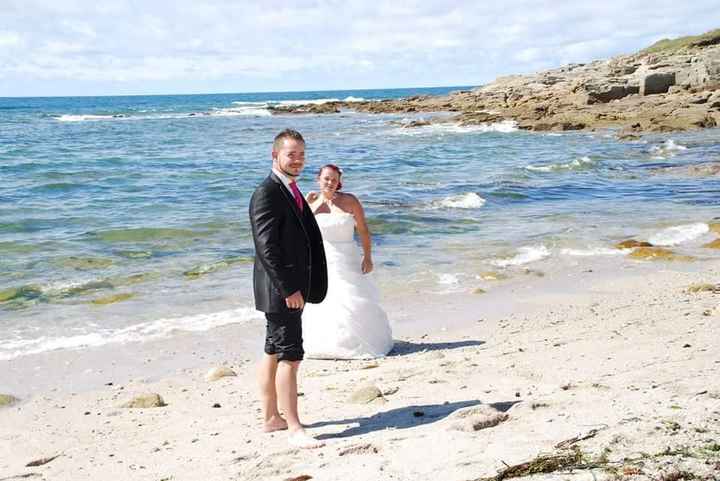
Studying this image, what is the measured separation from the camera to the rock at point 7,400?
20.3 feet

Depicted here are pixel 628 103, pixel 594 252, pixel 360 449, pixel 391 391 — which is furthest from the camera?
pixel 628 103

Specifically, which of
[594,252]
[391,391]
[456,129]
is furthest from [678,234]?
[456,129]

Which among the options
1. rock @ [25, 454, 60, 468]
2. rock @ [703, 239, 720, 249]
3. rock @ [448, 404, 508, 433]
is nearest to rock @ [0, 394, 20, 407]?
rock @ [25, 454, 60, 468]

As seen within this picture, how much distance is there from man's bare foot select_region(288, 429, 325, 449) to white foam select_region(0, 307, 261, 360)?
378 cm

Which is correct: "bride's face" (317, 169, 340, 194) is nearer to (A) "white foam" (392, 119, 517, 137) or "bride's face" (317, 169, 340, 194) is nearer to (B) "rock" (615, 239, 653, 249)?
(B) "rock" (615, 239, 653, 249)

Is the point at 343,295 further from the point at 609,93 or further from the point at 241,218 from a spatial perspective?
the point at 609,93

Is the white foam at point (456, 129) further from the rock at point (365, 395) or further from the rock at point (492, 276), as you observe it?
the rock at point (365, 395)

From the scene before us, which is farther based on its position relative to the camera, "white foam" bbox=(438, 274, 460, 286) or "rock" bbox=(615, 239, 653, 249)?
"rock" bbox=(615, 239, 653, 249)

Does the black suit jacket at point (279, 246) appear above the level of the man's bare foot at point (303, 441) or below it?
above

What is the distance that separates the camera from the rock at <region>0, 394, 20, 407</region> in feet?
20.3

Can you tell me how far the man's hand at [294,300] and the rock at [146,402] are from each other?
204cm

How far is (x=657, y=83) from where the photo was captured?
1714 inches

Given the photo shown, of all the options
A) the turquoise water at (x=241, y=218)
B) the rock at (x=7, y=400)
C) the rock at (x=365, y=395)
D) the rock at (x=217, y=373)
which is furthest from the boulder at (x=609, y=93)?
the rock at (x=7, y=400)

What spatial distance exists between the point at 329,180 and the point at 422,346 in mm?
1860
